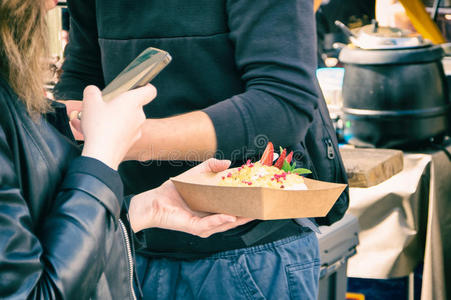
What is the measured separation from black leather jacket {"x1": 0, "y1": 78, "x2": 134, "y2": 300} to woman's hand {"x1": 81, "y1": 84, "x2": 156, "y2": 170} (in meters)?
0.03

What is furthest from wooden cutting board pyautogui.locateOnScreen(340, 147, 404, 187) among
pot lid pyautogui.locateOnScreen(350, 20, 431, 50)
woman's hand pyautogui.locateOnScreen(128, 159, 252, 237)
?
woman's hand pyautogui.locateOnScreen(128, 159, 252, 237)

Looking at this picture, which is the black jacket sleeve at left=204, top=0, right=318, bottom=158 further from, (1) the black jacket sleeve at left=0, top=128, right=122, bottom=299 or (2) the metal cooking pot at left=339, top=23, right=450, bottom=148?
(2) the metal cooking pot at left=339, top=23, right=450, bottom=148

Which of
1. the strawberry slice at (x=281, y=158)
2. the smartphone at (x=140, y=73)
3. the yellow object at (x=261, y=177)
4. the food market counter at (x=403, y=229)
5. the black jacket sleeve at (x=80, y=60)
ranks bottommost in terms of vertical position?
the food market counter at (x=403, y=229)

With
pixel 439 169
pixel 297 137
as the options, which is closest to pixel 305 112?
pixel 297 137

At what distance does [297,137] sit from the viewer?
1264 mm

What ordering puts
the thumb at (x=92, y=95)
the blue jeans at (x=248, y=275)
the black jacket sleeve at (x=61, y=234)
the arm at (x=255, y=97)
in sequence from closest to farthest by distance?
the black jacket sleeve at (x=61, y=234), the thumb at (x=92, y=95), the arm at (x=255, y=97), the blue jeans at (x=248, y=275)

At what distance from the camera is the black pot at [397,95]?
2408 millimetres

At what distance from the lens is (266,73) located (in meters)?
1.20

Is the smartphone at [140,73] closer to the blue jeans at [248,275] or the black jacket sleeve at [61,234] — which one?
the black jacket sleeve at [61,234]

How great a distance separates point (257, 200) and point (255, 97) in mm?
248

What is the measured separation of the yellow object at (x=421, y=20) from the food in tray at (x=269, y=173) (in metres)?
2.04

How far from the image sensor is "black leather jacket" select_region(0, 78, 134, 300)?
2.21 feet

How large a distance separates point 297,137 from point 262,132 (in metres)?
0.11

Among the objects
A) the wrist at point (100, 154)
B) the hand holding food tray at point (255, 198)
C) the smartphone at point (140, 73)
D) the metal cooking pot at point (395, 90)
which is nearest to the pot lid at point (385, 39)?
the metal cooking pot at point (395, 90)
